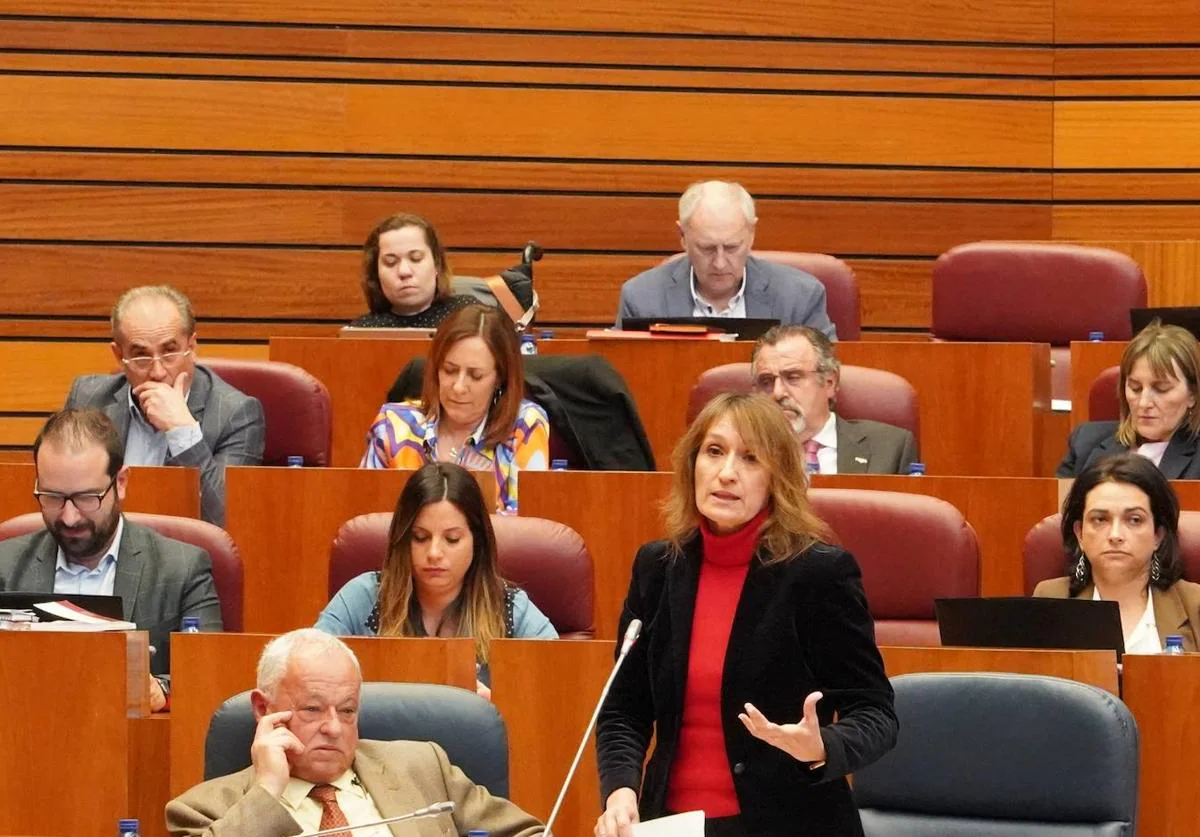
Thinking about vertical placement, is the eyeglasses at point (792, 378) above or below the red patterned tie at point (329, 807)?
above

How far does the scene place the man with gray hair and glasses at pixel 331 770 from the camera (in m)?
2.35

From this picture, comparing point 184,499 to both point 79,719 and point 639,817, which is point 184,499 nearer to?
point 79,719

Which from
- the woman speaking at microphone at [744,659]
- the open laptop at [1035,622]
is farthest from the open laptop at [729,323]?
the woman speaking at microphone at [744,659]

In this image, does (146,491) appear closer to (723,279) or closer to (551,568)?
(551,568)

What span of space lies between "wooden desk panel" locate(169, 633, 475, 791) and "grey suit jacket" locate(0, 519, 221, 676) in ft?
1.33

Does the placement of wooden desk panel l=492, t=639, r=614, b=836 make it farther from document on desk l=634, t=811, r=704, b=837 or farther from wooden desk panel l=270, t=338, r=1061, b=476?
wooden desk panel l=270, t=338, r=1061, b=476

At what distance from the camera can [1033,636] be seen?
2.73 metres

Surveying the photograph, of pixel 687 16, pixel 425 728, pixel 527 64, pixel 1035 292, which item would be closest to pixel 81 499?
pixel 425 728

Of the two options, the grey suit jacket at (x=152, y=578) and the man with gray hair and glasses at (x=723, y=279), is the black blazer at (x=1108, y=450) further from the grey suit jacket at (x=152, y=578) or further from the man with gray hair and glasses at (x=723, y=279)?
the grey suit jacket at (x=152, y=578)

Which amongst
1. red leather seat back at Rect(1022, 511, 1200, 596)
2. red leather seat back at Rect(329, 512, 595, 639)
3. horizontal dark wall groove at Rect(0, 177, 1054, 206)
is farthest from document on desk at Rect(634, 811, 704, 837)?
horizontal dark wall groove at Rect(0, 177, 1054, 206)

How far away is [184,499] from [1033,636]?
1486 millimetres

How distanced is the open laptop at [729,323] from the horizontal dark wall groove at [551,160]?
1308 mm

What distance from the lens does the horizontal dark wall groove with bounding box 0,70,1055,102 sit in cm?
540

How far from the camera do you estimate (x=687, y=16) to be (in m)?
5.53
